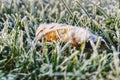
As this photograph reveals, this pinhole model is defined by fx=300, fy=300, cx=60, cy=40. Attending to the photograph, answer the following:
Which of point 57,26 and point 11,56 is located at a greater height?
point 57,26

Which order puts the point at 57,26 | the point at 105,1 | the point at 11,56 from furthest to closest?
the point at 105,1
the point at 57,26
the point at 11,56

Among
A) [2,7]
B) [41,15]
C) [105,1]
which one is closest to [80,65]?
[41,15]

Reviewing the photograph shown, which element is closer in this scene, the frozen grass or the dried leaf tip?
the frozen grass

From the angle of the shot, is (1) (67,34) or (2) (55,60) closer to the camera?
(2) (55,60)

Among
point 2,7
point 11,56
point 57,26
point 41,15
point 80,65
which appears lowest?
point 80,65

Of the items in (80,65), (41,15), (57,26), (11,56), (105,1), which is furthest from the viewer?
(105,1)

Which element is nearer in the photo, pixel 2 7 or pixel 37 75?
pixel 37 75

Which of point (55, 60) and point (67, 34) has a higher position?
point (67, 34)

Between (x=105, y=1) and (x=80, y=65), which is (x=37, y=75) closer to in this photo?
(x=80, y=65)

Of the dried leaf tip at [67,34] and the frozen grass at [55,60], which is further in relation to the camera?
the dried leaf tip at [67,34]
